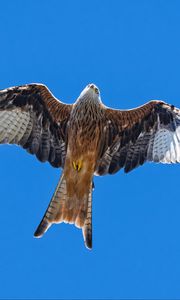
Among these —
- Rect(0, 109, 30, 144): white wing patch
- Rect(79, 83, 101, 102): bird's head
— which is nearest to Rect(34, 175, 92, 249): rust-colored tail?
Rect(0, 109, 30, 144): white wing patch

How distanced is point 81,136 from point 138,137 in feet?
4.18

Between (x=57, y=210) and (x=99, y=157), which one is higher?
(x=99, y=157)

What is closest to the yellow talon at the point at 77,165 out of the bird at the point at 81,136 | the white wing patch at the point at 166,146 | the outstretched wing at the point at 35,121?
the bird at the point at 81,136

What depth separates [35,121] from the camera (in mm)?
16859

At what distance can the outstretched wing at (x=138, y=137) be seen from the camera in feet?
54.3

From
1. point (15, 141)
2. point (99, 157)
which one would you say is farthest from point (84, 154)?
point (15, 141)

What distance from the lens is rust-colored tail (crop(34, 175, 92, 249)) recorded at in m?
16.1

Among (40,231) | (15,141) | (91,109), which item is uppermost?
(91,109)

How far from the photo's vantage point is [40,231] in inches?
629

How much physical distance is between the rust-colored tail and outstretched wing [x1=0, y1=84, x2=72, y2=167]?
2.82 feet

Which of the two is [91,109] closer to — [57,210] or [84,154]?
[84,154]

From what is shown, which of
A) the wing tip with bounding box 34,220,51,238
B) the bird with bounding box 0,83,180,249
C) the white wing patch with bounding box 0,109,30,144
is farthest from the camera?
the white wing patch with bounding box 0,109,30,144

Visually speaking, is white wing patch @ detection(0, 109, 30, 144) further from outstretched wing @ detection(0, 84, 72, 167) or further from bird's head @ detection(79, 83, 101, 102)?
bird's head @ detection(79, 83, 101, 102)

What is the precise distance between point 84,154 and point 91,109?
978 mm
